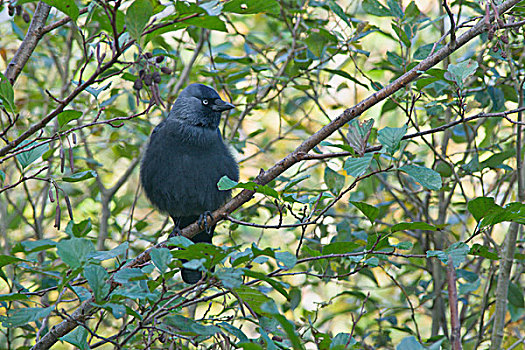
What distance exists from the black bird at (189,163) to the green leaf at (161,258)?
2470mm

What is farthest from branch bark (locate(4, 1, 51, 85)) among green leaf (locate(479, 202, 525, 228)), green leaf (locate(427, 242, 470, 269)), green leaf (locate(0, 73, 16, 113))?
green leaf (locate(479, 202, 525, 228))

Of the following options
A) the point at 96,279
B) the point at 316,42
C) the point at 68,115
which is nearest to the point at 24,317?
the point at 96,279

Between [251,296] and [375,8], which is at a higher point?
[375,8]

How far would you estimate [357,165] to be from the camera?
2043 millimetres

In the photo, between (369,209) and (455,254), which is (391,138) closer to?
(369,209)

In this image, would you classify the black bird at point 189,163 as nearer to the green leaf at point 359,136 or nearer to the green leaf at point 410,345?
the green leaf at point 359,136

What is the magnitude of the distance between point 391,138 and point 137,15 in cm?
104

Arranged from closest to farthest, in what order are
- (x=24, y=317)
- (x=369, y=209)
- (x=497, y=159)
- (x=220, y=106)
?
1. (x=24, y=317)
2. (x=369, y=209)
3. (x=497, y=159)
4. (x=220, y=106)

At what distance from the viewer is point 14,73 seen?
2783mm

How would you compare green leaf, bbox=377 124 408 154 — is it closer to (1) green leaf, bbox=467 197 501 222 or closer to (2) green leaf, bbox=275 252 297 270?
(1) green leaf, bbox=467 197 501 222

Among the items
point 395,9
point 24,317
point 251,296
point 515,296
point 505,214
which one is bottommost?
point 24,317

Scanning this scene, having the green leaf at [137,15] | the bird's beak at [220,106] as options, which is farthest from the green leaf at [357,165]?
the bird's beak at [220,106]

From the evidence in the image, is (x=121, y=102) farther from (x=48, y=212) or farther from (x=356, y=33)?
(x=356, y=33)

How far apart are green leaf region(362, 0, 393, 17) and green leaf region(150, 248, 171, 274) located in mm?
2225
